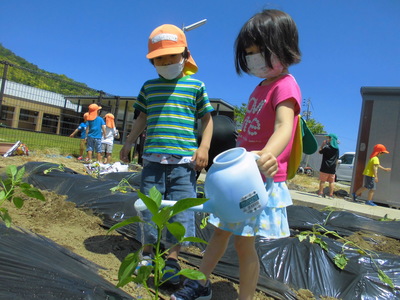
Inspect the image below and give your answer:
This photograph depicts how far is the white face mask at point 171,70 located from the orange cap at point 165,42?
0.09 meters

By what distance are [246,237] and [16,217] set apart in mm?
1974

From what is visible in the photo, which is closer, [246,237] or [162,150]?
[246,237]

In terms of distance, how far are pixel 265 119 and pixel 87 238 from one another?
1.63 metres

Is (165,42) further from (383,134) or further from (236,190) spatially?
(383,134)


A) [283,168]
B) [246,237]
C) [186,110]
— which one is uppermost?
[186,110]

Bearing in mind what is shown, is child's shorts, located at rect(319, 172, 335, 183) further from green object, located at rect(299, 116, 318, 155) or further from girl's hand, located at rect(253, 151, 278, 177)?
girl's hand, located at rect(253, 151, 278, 177)

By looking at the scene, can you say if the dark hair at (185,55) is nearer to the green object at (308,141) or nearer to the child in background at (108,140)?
the green object at (308,141)

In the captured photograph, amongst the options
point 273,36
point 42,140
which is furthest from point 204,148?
point 42,140

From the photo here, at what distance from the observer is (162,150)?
6.42ft

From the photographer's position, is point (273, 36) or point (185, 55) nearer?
point (273, 36)

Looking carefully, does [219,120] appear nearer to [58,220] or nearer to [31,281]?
[58,220]

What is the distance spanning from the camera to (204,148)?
195 cm

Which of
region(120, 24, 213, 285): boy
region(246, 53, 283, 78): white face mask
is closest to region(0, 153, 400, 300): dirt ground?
region(120, 24, 213, 285): boy

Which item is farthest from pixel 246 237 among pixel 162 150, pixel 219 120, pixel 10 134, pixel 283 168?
pixel 10 134
